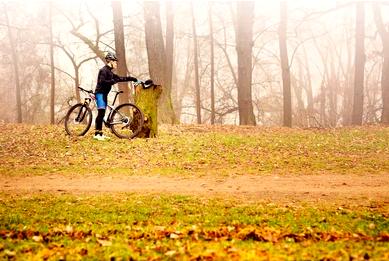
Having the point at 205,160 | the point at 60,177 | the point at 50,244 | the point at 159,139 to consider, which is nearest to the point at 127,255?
the point at 50,244

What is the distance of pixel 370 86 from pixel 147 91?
30880 millimetres

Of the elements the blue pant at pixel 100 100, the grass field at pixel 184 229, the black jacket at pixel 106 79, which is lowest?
the grass field at pixel 184 229

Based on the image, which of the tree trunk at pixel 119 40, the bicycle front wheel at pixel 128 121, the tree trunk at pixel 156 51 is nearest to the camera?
the bicycle front wheel at pixel 128 121

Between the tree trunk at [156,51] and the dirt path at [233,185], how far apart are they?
8.24 metres

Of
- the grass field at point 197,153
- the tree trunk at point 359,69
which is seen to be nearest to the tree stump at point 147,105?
the grass field at point 197,153

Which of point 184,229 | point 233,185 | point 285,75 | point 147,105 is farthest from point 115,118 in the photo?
point 285,75

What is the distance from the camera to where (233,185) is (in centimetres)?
757

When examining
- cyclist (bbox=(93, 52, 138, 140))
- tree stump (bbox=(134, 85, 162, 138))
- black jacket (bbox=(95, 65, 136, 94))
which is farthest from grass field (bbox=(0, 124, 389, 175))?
black jacket (bbox=(95, 65, 136, 94))

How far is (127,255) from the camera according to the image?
4098 mm

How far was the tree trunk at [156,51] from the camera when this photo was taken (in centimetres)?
1614

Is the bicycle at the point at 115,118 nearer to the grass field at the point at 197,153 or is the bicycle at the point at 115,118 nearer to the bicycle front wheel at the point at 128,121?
the bicycle front wheel at the point at 128,121

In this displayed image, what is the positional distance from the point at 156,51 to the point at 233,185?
969 centimetres

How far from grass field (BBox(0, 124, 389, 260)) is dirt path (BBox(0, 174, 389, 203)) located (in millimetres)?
288

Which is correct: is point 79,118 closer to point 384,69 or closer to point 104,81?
point 104,81
